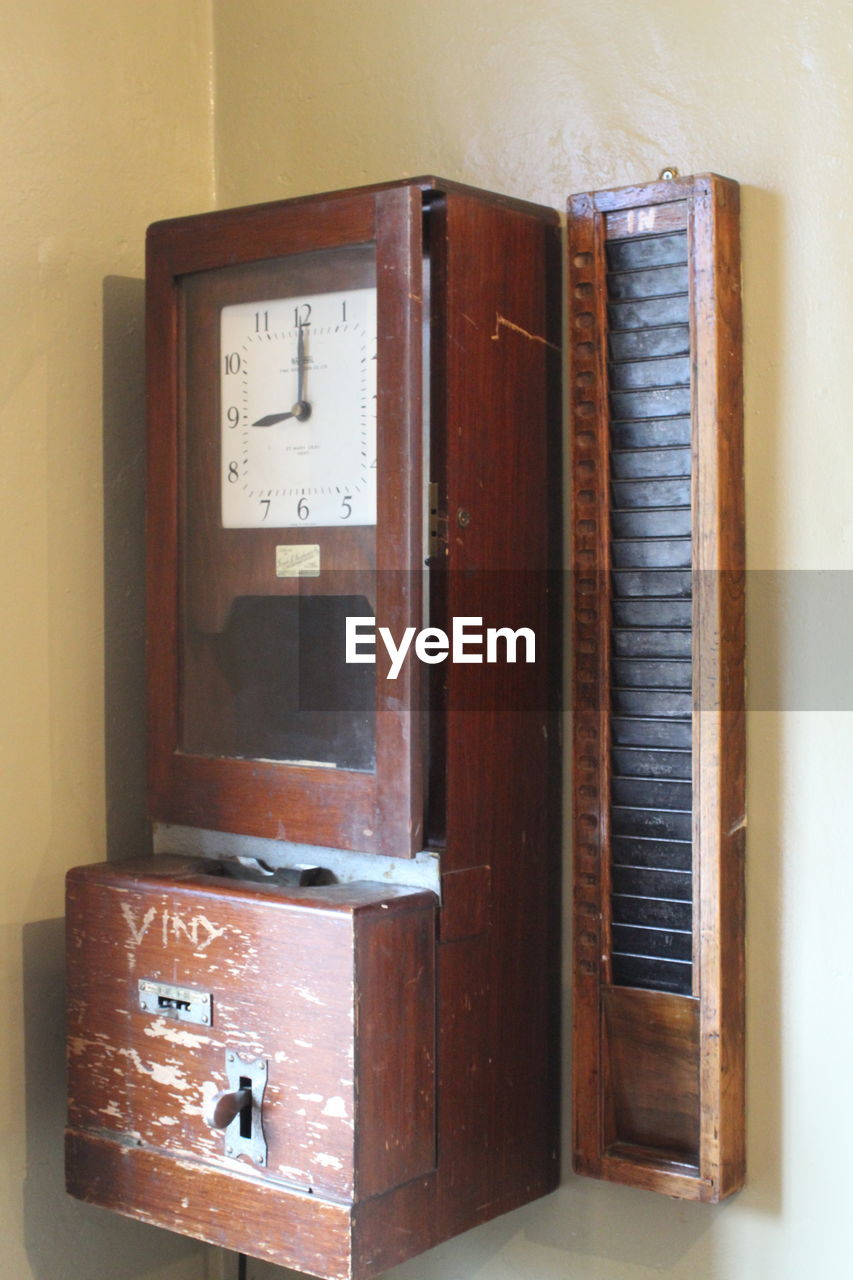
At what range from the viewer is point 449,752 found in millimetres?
1210

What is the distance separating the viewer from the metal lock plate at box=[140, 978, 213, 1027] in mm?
1230

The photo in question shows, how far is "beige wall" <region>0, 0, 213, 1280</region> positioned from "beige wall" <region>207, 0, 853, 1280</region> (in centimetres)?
43

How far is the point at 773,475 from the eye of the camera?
1.23m

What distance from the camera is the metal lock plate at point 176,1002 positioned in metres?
1.23

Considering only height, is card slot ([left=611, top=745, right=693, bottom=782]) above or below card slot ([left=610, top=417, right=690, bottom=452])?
below

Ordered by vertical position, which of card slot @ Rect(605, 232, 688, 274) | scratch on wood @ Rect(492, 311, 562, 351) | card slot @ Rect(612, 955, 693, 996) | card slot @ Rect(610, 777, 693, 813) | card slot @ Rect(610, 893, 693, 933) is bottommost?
card slot @ Rect(612, 955, 693, 996)

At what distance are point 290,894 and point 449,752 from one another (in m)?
0.18

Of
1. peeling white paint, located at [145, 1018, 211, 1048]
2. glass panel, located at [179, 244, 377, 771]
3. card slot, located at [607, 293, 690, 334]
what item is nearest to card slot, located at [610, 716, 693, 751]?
glass panel, located at [179, 244, 377, 771]

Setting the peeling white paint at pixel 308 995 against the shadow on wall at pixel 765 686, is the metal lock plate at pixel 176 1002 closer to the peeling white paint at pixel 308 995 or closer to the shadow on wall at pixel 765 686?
the peeling white paint at pixel 308 995

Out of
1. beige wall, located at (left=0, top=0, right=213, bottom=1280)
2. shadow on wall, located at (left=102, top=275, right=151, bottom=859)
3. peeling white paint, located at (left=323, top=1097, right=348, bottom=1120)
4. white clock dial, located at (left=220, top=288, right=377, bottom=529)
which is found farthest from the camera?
shadow on wall, located at (left=102, top=275, right=151, bottom=859)

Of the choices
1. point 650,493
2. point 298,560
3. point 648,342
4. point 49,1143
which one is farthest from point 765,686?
point 49,1143

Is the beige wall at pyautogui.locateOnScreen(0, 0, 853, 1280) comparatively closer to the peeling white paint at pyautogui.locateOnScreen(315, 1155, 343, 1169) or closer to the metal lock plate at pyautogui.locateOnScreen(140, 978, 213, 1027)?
the metal lock plate at pyautogui.locateOnScreen(140, 978, 213, 1027)

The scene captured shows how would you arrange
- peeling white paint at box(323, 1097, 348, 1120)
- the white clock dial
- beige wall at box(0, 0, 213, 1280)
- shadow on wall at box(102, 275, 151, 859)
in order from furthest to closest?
shadow on wall at box(102, 275, 151, 859) < beige wall at box(0, 0, 213, 1280) < the white clock dial < peeling white paint at box(323, 1097, 348, 1120)

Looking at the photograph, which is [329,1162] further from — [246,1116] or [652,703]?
[652,703]
